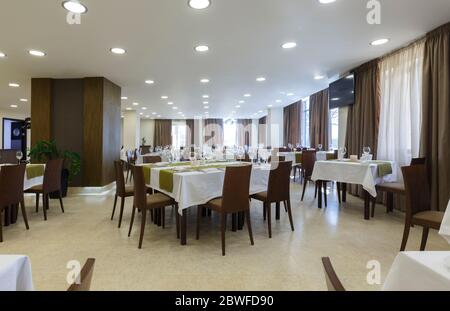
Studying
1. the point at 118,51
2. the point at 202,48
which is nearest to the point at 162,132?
the point at 118,51

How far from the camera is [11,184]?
3160 millimetres

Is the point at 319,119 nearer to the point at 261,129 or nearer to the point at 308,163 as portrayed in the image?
the point at 308,163

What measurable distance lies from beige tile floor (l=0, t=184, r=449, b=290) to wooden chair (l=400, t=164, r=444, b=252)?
45 centimetres

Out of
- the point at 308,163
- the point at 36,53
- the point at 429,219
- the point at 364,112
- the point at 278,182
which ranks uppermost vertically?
the point at 36,53

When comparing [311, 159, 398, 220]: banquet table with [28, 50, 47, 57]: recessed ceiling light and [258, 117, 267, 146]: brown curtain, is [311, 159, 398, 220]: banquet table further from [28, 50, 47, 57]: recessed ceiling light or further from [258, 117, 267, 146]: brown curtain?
[258, 117, 267, 146]: brown curtain

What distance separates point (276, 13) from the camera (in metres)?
2.96

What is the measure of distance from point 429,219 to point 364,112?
3396 mm

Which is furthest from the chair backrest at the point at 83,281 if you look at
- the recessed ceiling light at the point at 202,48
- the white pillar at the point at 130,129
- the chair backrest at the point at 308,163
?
the white pillar at the point at 130,129

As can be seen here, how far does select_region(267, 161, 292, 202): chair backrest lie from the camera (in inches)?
126

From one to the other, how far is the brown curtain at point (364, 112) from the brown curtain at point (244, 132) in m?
11.6

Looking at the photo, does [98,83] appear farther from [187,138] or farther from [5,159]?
[187,138]

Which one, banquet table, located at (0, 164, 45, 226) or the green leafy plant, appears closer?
banquet table, located at (0, 164, 45, 226)

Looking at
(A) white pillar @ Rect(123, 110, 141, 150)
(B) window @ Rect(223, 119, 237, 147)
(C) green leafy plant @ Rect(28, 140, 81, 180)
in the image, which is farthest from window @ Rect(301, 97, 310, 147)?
(C) green leafy plant @ Rect(28, 140, 81, 180)

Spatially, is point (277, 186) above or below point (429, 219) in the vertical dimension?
above
